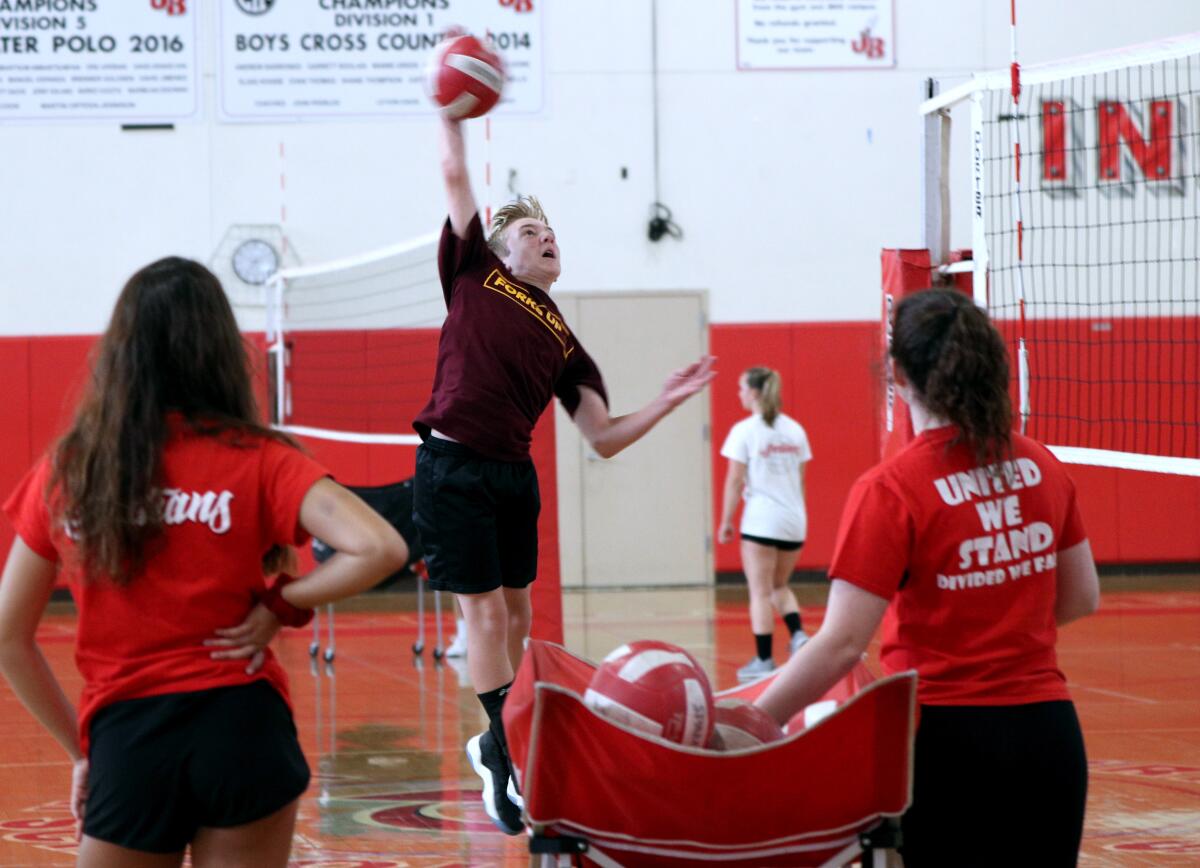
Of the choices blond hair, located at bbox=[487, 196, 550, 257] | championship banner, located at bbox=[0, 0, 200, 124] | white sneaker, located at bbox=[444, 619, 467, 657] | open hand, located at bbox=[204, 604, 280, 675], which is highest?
championship banner, located at bbox=[0, 0, 200, 124]

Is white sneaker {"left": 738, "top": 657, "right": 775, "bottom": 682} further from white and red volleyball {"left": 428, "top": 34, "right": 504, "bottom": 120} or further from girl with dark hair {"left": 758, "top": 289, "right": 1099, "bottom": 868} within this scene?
girl with dark hair {"left": 758, "top": 289, "right": 1099, "bottom": 868}

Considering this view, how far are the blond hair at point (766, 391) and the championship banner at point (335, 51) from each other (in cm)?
525

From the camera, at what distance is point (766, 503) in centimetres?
934

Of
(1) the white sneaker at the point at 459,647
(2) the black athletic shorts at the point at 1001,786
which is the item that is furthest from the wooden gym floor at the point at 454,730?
(1) the white sneaker at the point at 459,647

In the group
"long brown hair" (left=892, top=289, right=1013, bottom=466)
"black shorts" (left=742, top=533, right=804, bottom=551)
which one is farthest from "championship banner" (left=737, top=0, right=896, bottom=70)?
"long brown hair" (left=892, top=289, right=1013, bottom=466)

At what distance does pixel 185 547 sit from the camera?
256 cm

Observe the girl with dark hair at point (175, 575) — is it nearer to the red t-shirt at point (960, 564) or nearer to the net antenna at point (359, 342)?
the red t-shirt at point (960, 564)

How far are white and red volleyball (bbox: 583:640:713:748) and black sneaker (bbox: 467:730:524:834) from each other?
160 cm

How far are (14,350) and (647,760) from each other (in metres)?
12.0

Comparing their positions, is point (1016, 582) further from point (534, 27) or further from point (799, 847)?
point (534, 27)

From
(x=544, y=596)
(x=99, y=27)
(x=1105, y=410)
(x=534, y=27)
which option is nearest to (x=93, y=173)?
(x=99, y=27)

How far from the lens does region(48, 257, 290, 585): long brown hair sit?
2.53 m

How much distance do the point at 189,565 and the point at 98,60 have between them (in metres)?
12.1

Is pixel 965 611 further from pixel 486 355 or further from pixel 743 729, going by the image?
pixel 486 355
